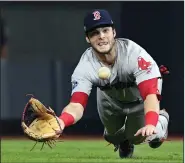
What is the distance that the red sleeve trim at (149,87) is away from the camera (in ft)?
18.8

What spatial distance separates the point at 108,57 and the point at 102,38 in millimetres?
292

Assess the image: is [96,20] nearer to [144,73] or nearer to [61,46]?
[144,73]

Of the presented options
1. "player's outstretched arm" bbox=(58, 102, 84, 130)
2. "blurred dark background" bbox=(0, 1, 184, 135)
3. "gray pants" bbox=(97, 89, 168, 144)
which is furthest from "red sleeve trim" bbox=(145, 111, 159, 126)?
"blurred dark background" bbox=(0, 1, 184, 135)

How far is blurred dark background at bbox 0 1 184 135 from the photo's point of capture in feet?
39.0

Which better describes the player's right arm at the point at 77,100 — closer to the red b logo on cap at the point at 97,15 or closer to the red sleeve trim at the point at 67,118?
the red sleeve trim at the point at 67,118

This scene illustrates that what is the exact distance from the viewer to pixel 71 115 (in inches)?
222

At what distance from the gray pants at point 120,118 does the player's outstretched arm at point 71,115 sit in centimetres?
103

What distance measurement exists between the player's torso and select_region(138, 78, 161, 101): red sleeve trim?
1.18 feet

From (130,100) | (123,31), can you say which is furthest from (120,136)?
(123,31)

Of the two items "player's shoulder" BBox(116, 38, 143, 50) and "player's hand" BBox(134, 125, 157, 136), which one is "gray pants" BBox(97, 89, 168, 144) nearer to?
"player's shoulder" BBox(116, 38, 143, 50)

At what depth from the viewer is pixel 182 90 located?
12.1 meters

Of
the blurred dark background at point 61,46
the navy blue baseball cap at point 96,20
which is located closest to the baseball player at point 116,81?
the navy blue baseball cap at point 96,20

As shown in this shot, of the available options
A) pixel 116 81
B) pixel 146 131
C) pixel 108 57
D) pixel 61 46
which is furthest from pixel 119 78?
pixel 61 46

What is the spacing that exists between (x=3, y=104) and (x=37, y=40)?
117 centimetres
